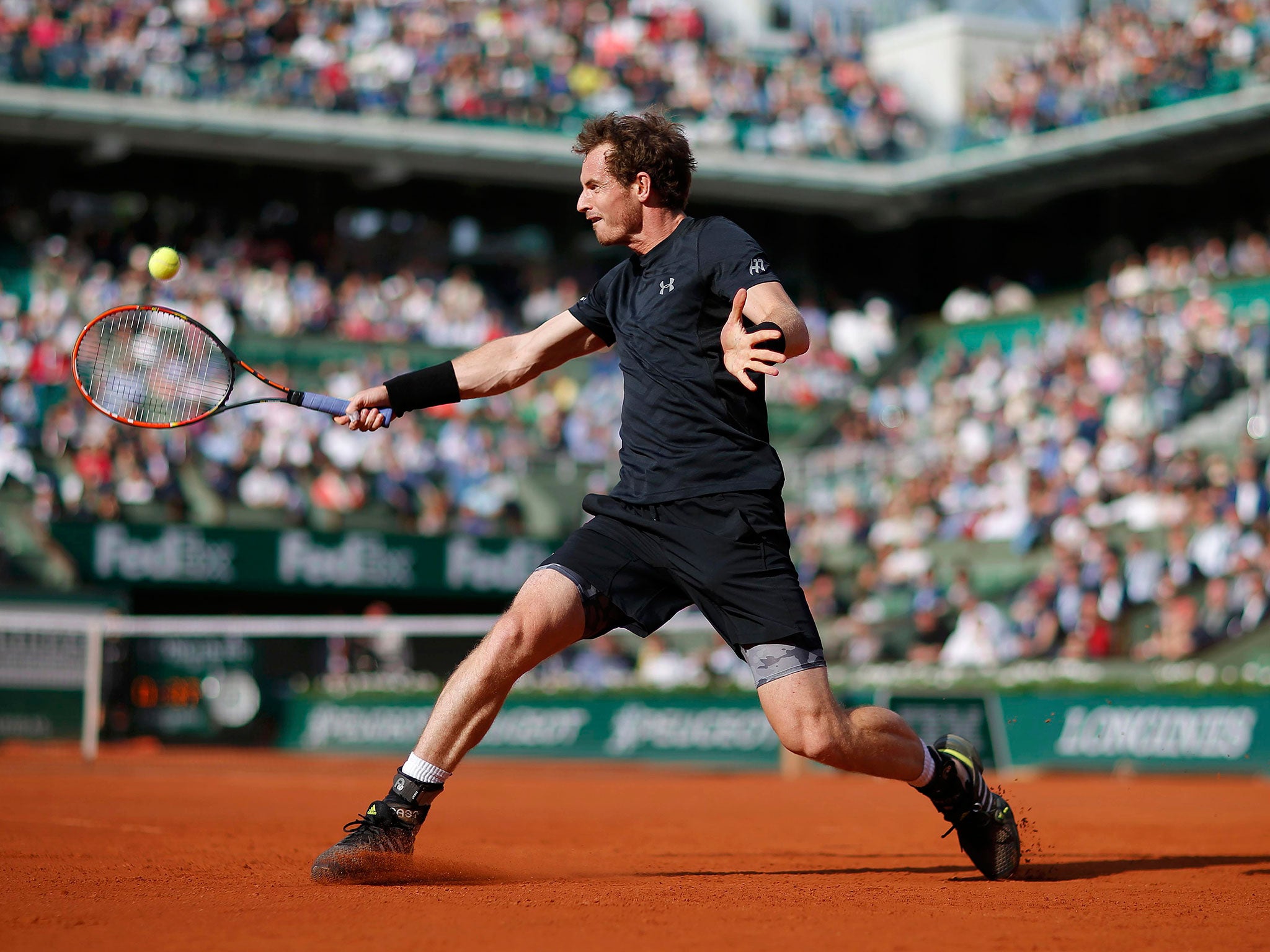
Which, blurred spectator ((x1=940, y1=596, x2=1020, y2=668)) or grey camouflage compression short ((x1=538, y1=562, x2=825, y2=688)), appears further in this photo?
blurred spectator ((x1=940, y1=596, x2=1020, y2=668))

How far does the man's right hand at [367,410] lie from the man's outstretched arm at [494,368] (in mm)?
23

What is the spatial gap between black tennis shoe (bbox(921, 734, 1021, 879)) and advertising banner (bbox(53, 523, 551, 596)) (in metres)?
16.1

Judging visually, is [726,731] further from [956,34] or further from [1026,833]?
[956,34]

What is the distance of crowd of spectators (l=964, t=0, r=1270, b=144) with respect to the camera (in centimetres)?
2445

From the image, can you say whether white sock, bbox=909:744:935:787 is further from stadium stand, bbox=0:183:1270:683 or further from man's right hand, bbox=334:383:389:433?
stadium stand, bbox=0:183:1270:683

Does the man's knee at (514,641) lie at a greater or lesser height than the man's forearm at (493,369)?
lesser

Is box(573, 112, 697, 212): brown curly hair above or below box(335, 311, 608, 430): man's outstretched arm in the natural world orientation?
above

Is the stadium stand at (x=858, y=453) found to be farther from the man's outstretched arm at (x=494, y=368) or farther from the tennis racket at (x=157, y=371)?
the tennis racket at (x=157, y=371)

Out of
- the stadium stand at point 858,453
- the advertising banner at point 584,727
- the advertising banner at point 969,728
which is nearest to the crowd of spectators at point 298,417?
the stadium stand at point 858,453

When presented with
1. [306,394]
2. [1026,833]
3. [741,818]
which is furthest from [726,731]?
[306,394]

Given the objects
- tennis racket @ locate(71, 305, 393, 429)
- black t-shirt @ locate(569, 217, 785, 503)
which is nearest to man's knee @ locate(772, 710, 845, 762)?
black t-shirt @ locate(569, 217, 785, 503)

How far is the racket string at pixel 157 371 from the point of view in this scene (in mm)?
6500

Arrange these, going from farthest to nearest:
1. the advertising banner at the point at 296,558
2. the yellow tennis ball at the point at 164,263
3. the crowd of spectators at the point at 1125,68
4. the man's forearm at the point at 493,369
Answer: the crowd of spectators at the point at 1125,68
the advertising banner at the point at 296,558
the yellow tennis ball at the point at 164,263
the man's forearm at the point at 493,369

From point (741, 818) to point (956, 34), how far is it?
79.5ft
